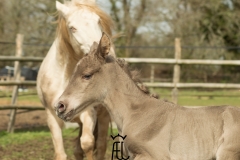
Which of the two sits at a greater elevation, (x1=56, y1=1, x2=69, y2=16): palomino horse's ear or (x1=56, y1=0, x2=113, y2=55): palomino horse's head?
(x1=56, y1=1, x2=69, y2=16): palomino horse's ear

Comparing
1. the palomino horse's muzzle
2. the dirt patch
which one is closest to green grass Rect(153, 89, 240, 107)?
the dirt patch

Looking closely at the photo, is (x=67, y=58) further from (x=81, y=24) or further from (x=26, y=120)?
(x=26, y=120)

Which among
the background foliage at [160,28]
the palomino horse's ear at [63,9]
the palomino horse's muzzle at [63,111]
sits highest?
the background foliage at [160,28]

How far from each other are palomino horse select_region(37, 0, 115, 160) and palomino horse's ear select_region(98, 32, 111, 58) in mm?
1303

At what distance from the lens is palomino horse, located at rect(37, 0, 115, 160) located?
4891mm

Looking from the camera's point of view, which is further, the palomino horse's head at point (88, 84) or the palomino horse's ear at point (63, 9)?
the palomino horse's ear at point (63, 9)

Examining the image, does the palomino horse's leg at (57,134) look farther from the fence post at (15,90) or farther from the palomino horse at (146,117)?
the fence post at (15,90)

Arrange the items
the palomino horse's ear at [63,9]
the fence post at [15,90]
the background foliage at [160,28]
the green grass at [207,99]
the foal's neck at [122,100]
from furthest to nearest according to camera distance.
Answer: the background foliage at [160,28], the green grass at [207,99], the fence post at [15,90], the palomino horse's ear at [63,9], the foal's neck at [122,100]

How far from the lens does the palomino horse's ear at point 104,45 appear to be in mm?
3357

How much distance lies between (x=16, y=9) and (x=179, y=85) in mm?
13489

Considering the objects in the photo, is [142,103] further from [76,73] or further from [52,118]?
[52,118]

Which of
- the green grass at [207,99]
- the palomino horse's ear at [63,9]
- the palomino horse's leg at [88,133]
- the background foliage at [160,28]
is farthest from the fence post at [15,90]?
the background foliage at [160,28]

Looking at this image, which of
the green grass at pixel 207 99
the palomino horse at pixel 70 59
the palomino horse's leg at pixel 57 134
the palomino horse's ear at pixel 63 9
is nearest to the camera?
the palomino horse at pixel 70 59

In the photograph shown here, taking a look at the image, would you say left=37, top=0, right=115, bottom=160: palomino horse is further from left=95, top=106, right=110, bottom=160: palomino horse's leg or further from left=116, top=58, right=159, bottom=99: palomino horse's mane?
left=116, top=58, right=159, bottom=99: palomino horse's mane
